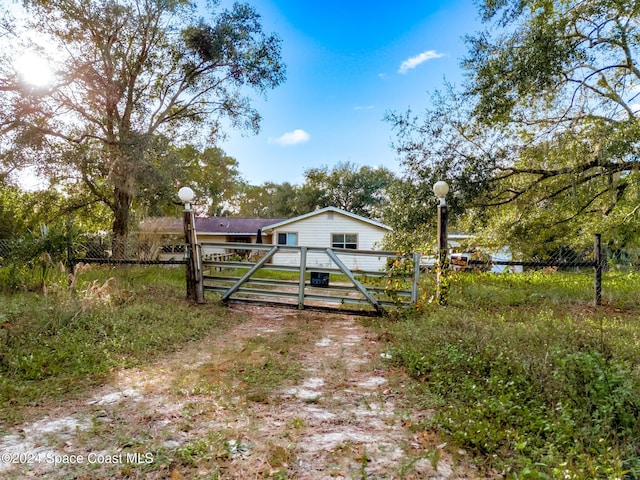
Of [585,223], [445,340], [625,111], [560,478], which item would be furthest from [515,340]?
[625,111]

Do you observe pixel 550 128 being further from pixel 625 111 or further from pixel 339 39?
pixel 339 39

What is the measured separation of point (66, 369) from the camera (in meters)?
3.58

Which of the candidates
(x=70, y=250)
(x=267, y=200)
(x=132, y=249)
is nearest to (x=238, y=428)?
(x=70, y=250)

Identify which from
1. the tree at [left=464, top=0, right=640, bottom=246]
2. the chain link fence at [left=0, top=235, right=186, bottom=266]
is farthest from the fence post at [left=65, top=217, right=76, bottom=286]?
the tree at [left=464, top=0, right=640, bottom=246]

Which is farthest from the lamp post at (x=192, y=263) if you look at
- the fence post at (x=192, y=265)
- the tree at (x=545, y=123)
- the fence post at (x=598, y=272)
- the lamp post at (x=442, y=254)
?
the fence post at (x=598, y=272)

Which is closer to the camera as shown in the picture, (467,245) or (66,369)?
(66,369)

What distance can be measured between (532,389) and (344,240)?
14029mm

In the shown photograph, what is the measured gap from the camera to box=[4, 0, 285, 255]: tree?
995cm

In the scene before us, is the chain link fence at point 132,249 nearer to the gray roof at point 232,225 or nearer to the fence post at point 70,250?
the fence post at point 70,250

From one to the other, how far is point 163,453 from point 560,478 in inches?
90.2

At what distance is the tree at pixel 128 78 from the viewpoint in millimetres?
9953

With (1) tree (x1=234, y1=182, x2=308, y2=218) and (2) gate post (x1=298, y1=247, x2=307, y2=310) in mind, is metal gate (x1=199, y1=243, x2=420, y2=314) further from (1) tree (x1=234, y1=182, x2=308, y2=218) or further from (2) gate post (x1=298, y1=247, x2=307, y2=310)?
(1) tree (x1=234, y1=182, x2=308, y2=218)

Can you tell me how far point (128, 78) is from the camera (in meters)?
11.4

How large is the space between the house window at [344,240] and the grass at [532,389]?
1128cm
